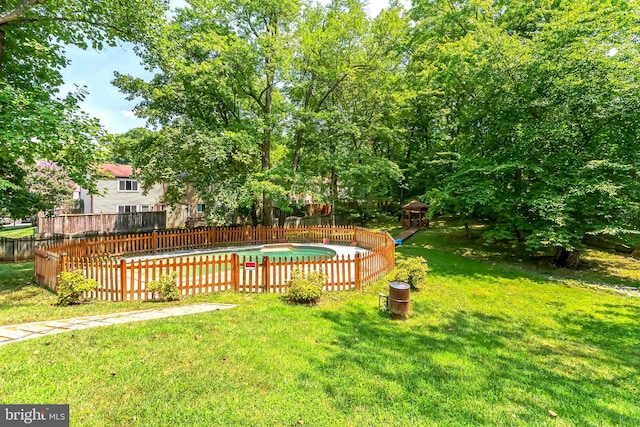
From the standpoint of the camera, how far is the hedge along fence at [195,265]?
6.75m

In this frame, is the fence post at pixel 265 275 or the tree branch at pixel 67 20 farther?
the tree branch at pixel 67 20

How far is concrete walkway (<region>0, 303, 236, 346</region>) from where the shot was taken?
14.3ft

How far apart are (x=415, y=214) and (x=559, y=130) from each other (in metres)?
12.2

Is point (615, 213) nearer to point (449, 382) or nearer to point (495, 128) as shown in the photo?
point (495, 128)

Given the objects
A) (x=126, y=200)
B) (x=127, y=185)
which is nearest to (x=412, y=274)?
(x=126, y=200)

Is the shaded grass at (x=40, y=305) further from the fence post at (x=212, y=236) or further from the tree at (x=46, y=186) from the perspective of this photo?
the fence post at (x=212, y=236)

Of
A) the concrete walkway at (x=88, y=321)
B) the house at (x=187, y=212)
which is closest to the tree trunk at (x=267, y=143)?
the house at (x=187, y=212)

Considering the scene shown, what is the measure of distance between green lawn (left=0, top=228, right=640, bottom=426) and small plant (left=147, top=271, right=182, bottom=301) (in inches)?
13.3

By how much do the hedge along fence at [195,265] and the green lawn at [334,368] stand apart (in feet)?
2.59

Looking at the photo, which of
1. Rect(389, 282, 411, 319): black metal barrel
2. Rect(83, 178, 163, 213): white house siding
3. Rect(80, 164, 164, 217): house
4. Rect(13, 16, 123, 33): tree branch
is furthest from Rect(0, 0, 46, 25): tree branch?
Rect(83, 178, 163, 213): white house siding

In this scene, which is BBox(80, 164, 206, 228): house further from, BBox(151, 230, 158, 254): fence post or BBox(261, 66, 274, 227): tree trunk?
BBox(151, 230, 158, 254): fence post

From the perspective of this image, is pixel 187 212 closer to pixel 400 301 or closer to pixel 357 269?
pixel 357 269

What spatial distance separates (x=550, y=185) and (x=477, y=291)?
5.52m

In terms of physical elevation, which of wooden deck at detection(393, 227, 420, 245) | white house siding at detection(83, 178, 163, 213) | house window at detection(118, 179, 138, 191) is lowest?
wooden deck at detection(393, 227, 420, 245)
